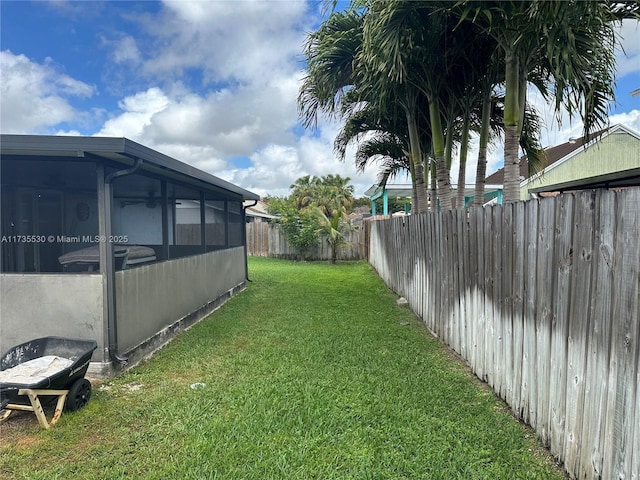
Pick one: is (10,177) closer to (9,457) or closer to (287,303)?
(9,457)

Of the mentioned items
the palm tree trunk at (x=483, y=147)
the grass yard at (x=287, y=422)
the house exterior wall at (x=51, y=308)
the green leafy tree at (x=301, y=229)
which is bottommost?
the grass yard at (x=287, y=422)

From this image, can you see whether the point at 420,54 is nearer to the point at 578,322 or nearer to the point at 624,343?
the point at 578,322

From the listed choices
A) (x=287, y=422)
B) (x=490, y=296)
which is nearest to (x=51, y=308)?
(x=287, y=422)

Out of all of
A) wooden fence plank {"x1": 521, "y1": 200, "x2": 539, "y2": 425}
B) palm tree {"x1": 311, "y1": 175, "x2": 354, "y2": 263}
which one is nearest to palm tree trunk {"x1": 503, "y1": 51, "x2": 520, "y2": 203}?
wooden fence plank {"x1": 521, "y1": 200, "x2": 539, "y2": 425}

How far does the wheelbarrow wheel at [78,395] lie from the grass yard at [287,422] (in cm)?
6

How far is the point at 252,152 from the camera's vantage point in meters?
23.5

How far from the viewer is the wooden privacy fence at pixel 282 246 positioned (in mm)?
16844

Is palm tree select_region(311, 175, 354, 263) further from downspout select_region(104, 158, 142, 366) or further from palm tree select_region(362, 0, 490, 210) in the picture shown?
downspout select_region(104, 158, 142, 366)

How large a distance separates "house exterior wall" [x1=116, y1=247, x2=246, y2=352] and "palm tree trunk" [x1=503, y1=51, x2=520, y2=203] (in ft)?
13.8

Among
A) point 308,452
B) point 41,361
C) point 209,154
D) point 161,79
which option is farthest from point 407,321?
point 209,154

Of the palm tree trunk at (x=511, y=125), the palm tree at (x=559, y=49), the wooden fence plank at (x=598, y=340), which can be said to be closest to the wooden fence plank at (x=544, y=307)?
the wooden fence plank at (x=598, y=340)

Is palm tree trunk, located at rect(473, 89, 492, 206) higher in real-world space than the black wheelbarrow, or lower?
higher

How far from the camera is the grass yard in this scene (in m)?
2.37

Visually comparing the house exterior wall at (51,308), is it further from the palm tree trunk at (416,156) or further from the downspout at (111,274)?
the palm tree trunk at (416,156)
